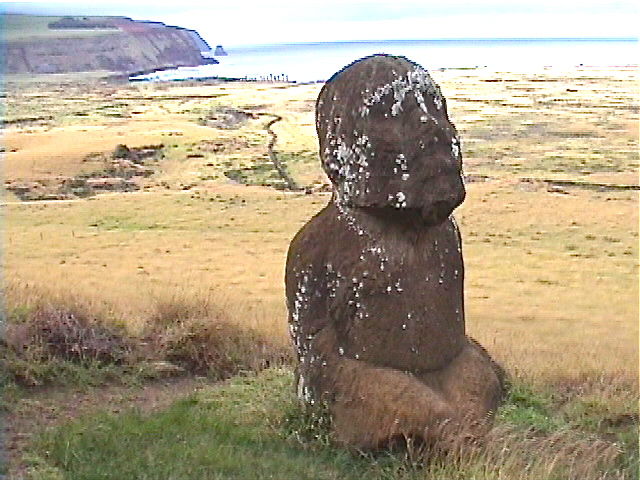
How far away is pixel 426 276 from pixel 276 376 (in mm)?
2153

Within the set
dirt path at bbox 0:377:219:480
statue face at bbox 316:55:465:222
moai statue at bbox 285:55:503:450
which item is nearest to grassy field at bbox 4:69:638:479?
dirt path at bbox 0:377:219:480

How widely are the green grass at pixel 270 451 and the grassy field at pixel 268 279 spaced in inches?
0.5

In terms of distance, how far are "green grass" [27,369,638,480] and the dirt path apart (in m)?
0.28

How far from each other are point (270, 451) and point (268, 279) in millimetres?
7849

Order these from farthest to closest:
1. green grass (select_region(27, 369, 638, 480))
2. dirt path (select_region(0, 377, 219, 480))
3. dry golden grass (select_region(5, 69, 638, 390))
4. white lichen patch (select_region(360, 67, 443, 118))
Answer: dry golden grass (select_region(5, 69, 638, 390)), dirt path (select_region(0, 377, 219, 480)), white lichen patch (select_region(360, 67, 443, 118)), green grass (select_region(27, 369, 638, 480))

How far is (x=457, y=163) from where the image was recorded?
4.96 metres

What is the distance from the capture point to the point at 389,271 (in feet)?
16.1

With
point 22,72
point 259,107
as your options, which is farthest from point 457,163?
point 259,107

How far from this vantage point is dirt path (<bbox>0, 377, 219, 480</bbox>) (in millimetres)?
5715

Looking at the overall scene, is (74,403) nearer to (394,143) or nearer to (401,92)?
(394,143)

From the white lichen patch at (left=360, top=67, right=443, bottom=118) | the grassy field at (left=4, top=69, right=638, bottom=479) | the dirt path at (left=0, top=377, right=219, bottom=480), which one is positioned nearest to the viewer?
the white lichen patch at (left=360, top=67, right=443, bottom=118)

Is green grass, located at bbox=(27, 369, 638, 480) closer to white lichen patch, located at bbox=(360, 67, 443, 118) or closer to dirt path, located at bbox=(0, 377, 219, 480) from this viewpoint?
dirt path, located at bbox=(0, 377, 219, 480)

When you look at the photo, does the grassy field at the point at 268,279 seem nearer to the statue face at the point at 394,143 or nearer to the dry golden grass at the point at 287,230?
the dry golden grass at the point at 287,230

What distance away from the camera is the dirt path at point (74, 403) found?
225 inches
